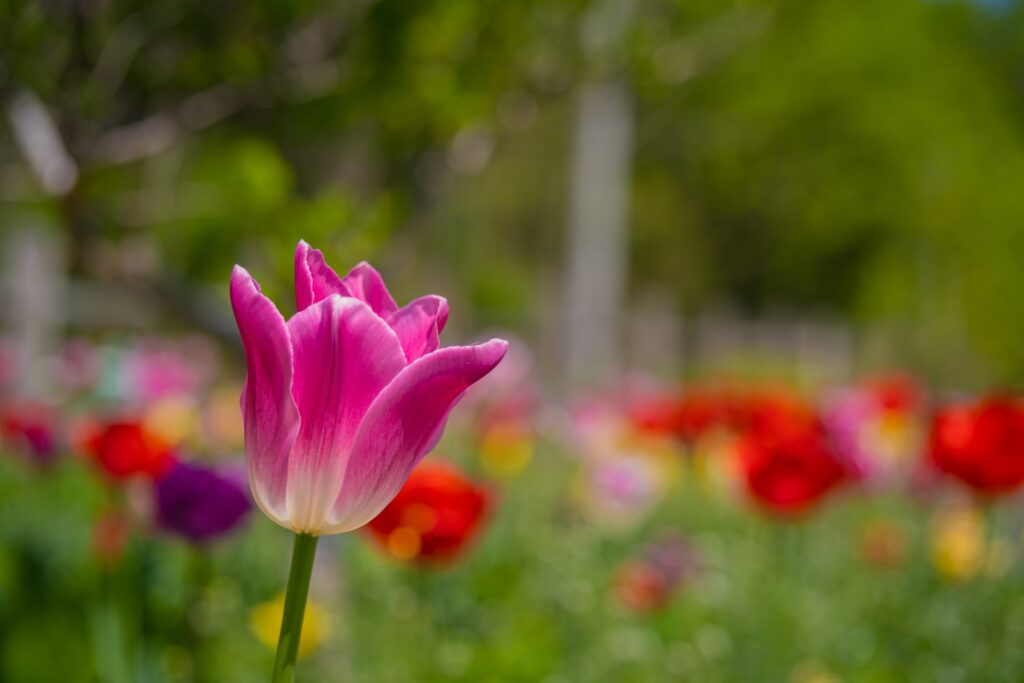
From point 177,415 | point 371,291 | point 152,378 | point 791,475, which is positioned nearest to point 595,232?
point 177,415

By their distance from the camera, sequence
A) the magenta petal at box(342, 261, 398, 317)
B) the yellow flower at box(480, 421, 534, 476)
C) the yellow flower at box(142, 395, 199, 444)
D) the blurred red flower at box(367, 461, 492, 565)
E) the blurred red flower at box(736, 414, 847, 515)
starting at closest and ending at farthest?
the magenta petal at box(342, 261, 398, 317) → the blurred red flower at box(367, 461, 492, 565) → the blurred red flower at box(736, 414, 847, 515) → the yellow flower at box(142, 395, 199, 444) → the yellow flower at box(480, 421, 534, 476)

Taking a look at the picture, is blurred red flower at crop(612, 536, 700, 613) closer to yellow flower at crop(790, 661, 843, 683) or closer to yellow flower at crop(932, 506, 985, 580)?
yellow flower at crop(790, 661, 843, 683)

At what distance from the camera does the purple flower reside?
174 centimetres

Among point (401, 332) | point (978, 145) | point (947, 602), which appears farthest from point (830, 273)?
point (401, 332)

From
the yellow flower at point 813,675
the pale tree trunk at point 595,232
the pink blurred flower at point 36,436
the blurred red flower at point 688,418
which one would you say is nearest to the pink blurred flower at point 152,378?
the pink blurred flower at point 36,436

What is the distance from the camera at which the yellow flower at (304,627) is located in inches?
81.1

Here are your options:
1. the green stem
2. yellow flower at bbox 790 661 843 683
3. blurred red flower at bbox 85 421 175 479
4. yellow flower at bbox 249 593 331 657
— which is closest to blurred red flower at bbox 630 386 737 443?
yellow flower at bbox 790 661 843 683

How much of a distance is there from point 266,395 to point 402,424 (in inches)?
3.5

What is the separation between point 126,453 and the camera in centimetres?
200

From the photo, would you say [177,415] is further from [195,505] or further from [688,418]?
[195,505]

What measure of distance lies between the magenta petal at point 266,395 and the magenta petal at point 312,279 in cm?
4

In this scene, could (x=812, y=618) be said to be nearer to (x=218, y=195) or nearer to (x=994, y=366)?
(x=218, y=195)

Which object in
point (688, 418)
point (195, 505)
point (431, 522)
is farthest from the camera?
point (688, 418)

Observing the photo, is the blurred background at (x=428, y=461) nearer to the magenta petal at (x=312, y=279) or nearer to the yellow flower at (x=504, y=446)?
the yellow flower at (x=504, y=446)
